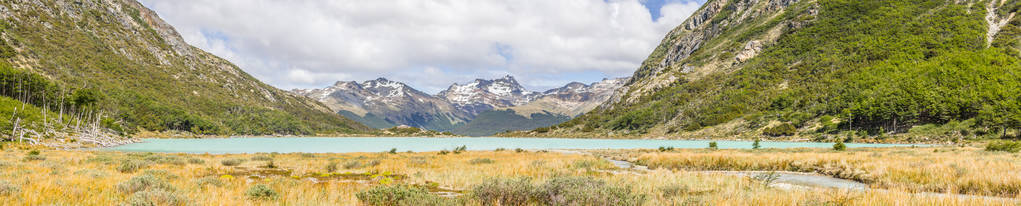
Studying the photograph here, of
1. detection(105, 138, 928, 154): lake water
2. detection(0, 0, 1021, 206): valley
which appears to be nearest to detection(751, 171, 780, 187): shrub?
detection(0, 0, 1021, 206): valley

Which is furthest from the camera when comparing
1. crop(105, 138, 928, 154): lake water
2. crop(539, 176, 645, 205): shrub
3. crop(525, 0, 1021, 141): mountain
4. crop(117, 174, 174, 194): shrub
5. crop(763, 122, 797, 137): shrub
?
crop(763, 122, 797, 137): shrub

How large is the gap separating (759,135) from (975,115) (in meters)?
41.9

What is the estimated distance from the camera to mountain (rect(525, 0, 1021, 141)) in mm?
86562

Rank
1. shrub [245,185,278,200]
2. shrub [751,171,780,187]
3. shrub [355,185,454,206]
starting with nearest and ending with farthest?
shrub [355,185,454,206], shrub [245,185,278,200], shrub [751,171,780,187]

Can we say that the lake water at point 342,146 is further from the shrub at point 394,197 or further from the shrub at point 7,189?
the shrub at point 394,197

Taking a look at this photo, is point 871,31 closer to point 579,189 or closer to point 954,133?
point 954,133

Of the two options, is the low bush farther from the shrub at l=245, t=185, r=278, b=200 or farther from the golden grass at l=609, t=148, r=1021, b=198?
the golden grass at l=609, t=148, r=1021, b=198

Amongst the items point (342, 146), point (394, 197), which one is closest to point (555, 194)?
point (394, 197)

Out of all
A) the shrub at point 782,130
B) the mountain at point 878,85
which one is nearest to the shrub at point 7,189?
the mountain at point 878,85

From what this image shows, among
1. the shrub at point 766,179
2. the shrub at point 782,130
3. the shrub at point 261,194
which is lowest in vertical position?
the shrub at point 261,194

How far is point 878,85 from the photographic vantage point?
11794cm

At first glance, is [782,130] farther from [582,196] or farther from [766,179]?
[582,196]

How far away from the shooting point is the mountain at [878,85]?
3408 inches

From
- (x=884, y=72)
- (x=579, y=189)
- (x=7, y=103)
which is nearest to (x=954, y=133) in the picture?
(x=884, y=72)
